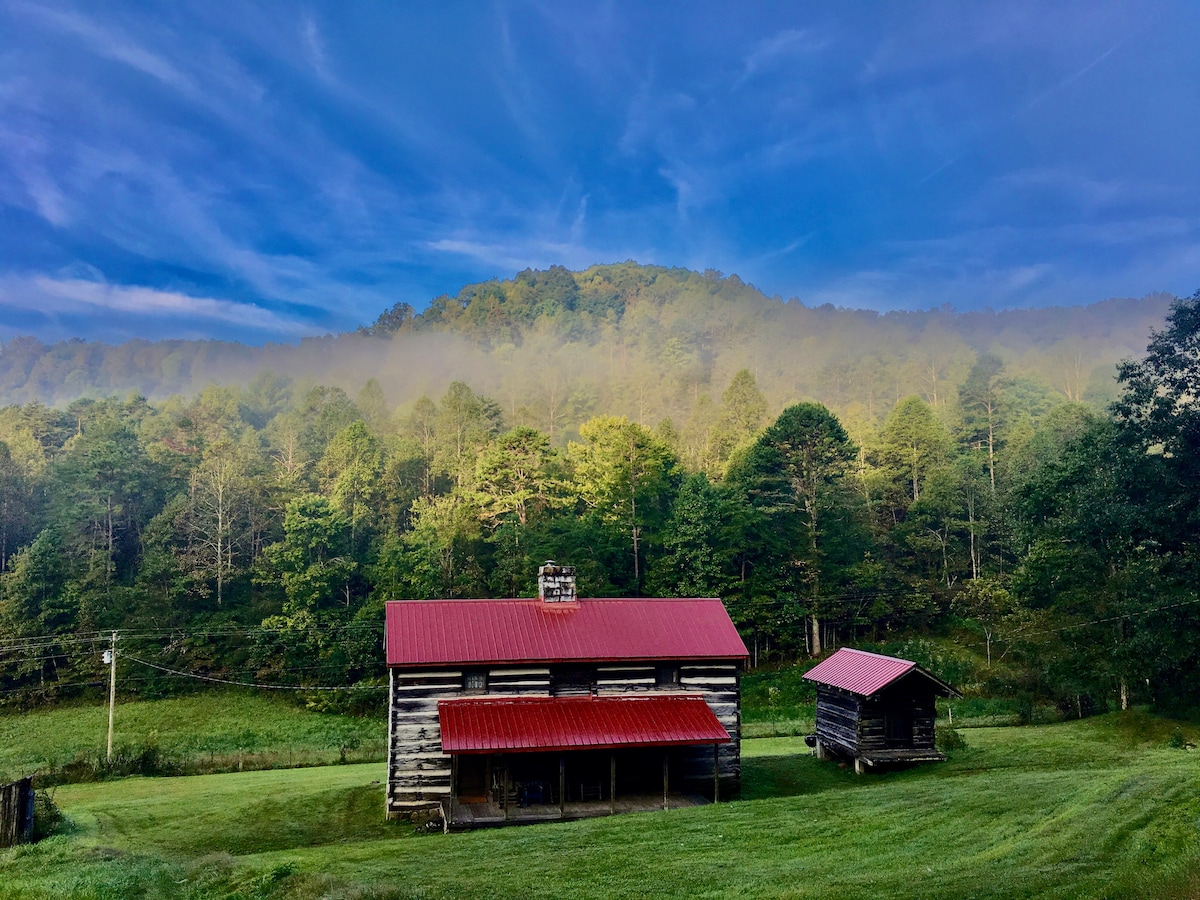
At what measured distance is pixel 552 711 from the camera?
2420 cm

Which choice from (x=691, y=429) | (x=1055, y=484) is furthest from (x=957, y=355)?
(x=1055, y=484)

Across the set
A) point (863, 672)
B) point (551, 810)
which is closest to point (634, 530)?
point (863, 672)

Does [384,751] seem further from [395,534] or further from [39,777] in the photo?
[395,534]

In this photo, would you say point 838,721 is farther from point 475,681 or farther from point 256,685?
point 256,685

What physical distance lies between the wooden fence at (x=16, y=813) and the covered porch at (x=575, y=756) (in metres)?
9.21

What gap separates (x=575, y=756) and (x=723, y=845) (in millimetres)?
9237

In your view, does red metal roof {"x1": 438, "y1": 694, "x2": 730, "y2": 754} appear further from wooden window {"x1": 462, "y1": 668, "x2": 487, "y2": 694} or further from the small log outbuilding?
the small log outbuilding

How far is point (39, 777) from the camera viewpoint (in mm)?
28094

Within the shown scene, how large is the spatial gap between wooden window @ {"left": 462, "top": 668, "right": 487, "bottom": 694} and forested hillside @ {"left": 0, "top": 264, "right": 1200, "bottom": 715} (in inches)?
987

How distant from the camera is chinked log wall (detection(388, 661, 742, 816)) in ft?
76.4

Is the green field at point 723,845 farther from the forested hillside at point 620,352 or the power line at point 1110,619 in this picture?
the forested hillside at point 620,352

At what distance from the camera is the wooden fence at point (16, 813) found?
1634 centimetres

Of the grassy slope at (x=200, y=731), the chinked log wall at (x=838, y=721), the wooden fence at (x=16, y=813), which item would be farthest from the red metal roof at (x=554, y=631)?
the grassy slope at (x=200, y=731)

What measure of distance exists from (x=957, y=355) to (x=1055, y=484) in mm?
123304
